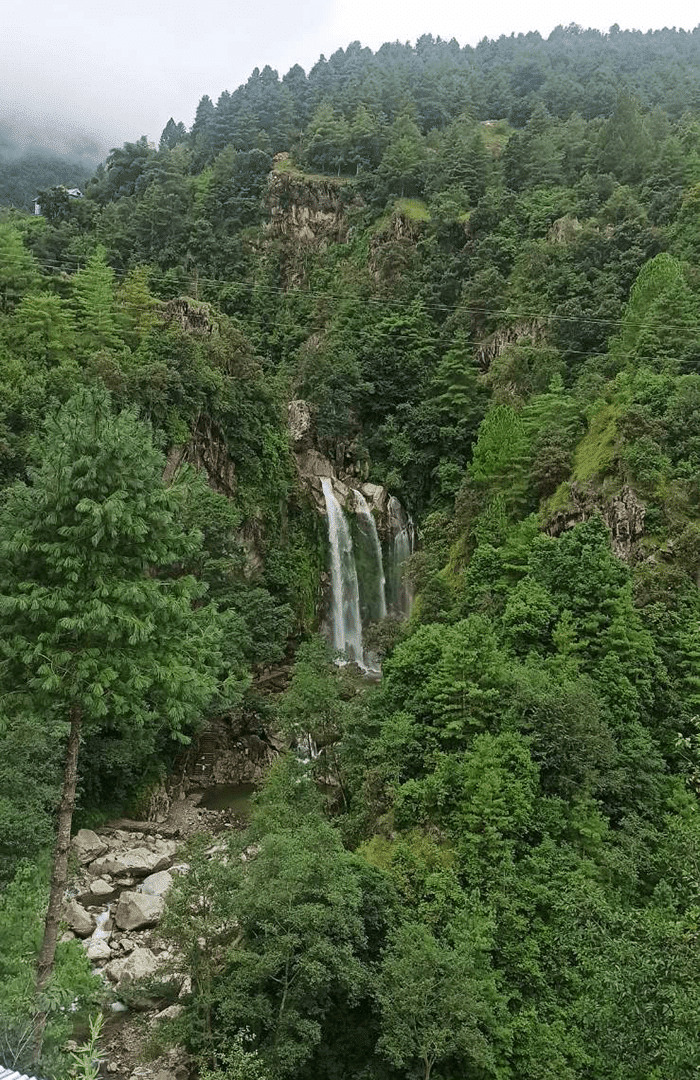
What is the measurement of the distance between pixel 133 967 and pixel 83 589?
10629 mm

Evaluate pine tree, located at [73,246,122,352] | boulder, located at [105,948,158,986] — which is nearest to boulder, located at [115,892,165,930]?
boulder, located at [105,948,158,986]

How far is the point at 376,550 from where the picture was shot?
3528 cm

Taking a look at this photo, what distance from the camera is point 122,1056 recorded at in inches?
535

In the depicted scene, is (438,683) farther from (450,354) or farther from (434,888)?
(450,354)

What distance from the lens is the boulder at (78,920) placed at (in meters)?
16.8

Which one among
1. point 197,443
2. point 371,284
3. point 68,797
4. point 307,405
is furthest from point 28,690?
point 371,284

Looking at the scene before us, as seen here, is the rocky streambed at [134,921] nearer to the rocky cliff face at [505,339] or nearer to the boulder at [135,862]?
the boulder at [135,862]

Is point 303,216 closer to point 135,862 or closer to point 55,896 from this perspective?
point 135,862

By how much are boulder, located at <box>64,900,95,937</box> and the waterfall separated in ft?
65.7

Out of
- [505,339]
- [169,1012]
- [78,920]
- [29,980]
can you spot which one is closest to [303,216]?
[505,339]

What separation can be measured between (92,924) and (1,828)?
3.93 metres

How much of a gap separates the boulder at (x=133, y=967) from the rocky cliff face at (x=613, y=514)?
54.9ft

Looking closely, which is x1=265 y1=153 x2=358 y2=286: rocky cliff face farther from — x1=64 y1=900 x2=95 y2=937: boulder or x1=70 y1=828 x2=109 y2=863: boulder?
x1=64 y1=900 x2=95 y2=937: boulder

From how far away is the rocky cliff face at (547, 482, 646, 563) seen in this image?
21.3 metres
